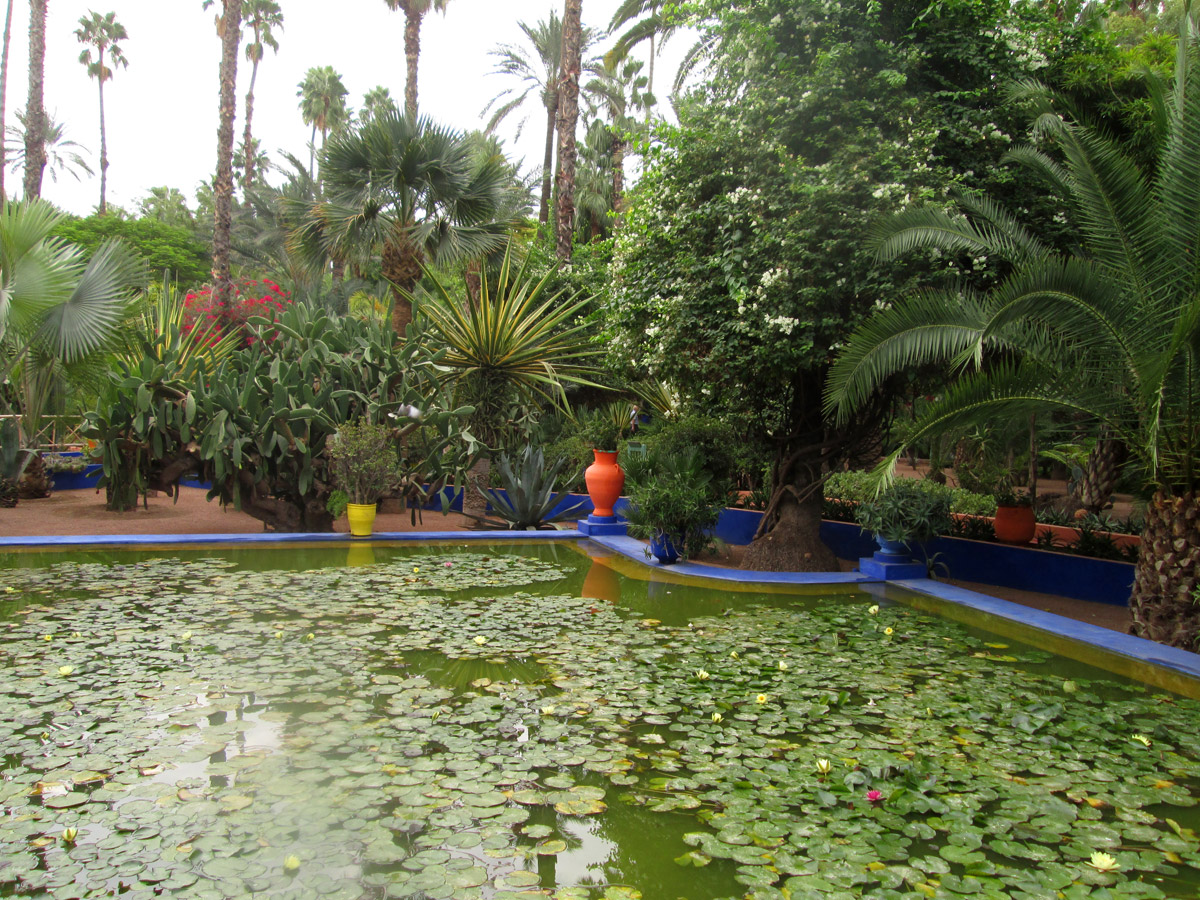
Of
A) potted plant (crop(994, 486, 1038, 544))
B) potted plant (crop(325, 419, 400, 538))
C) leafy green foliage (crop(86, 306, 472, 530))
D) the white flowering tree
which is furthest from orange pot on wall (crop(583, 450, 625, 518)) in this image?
potted plant (crop(994, 486, 1038, 544))

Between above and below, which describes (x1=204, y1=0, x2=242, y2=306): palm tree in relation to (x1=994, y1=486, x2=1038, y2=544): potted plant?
above

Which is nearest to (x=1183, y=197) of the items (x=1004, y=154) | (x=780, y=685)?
(x=1004, y=154)

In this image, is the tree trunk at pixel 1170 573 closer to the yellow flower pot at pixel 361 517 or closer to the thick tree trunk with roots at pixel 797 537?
the thick tree trunk with roots at pixel 797 537

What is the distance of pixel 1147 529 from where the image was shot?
567 cm

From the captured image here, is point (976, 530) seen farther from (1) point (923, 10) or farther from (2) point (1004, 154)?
(1) point (923, 10)

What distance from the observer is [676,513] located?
805 centimetres

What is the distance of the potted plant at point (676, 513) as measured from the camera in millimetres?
8039

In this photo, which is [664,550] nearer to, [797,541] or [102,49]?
[797,541]

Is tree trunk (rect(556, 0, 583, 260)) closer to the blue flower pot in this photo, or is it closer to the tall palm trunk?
the blue flower pot

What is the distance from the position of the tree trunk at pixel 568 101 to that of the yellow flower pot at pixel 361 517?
6.46 m

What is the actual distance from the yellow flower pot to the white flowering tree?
3.57 m

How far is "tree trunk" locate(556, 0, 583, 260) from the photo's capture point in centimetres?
1393

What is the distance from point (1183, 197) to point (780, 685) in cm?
392

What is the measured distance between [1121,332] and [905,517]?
104 inches
